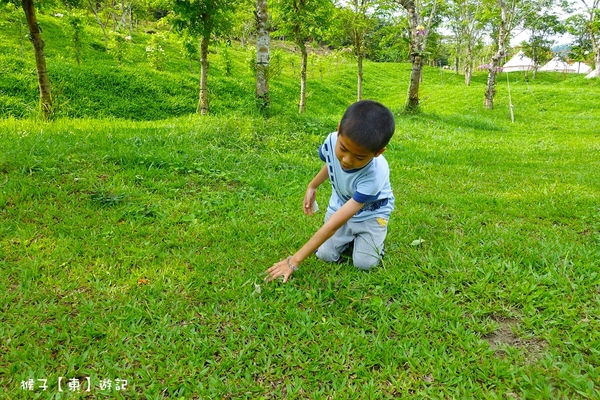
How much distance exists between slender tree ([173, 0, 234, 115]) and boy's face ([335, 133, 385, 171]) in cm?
649

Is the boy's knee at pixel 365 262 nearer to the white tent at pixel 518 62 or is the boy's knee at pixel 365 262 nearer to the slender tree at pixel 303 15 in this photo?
the slender tree at pixel 303 15

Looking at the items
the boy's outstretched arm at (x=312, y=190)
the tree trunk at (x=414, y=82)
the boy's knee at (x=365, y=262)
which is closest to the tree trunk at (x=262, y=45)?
the boy's outstretched arm at (x=312, y=190)

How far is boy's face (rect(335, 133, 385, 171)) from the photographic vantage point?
2105mm

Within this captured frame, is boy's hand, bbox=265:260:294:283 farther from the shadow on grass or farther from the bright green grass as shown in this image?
the shadow on grass

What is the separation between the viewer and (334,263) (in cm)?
285

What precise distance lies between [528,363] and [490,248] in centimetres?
120

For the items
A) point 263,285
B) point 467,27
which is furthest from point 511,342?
point 467,27

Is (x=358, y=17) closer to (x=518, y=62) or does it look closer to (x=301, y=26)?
(x=301, y=26)

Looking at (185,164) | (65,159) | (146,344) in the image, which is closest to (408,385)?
(146,344)

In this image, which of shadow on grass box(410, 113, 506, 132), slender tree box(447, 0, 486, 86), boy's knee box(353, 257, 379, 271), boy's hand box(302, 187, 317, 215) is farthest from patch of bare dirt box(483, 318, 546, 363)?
slender tree box(447, 0, 486, 86)

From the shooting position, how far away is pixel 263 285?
2.49 m

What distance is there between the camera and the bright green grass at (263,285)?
1.82 meters

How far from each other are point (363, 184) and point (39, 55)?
6.09 metres

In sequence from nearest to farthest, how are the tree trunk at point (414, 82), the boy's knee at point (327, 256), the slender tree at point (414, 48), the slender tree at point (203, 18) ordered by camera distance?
the boy's knee at point (327, 256) < the slender tree at point (203, 18) < the slender tree at point (414, 48) < the tree trunk at point (414, 82)
